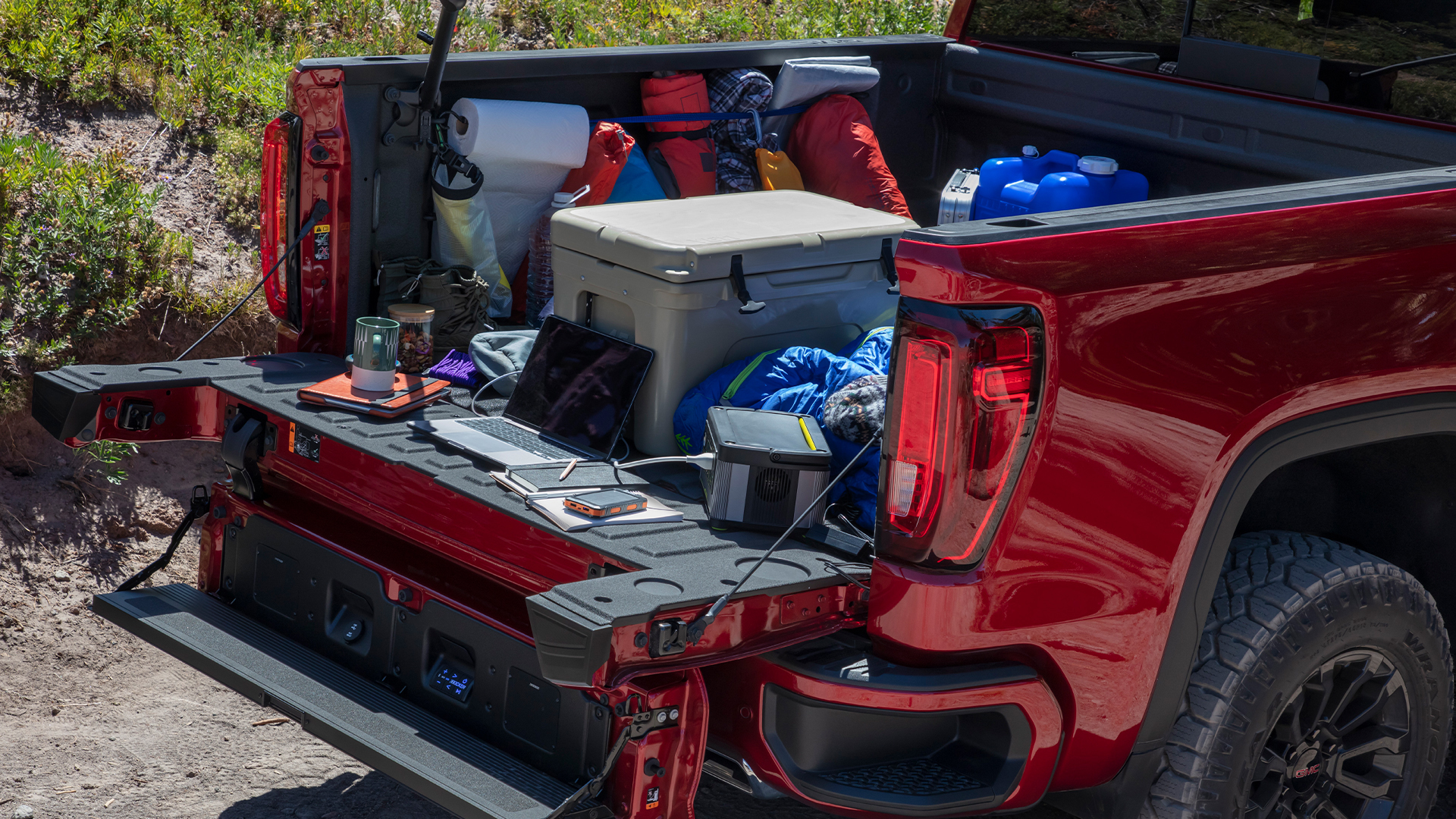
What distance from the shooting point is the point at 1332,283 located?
2428 millimetres

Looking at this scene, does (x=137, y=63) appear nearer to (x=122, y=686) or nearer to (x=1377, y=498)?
(x=122, y=686)

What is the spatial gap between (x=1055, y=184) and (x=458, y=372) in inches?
77.7

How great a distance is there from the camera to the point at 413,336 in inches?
132

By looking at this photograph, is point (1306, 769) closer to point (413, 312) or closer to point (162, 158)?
point (413, 312)

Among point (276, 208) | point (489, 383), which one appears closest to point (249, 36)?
point (276, 208)

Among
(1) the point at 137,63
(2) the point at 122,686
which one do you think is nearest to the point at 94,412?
(2) the point at 122,686

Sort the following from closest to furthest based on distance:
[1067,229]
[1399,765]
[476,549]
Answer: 1. [1067,229]
2. [476,549]
3. [1399,765]

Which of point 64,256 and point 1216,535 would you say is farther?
point 64,256

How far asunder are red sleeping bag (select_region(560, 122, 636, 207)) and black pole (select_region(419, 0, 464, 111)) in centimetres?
55

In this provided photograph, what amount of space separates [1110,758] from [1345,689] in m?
0.64

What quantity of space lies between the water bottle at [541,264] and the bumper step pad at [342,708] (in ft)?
4.11

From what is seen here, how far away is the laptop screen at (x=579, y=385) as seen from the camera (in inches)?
119

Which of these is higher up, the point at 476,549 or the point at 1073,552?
the point at 1073,552

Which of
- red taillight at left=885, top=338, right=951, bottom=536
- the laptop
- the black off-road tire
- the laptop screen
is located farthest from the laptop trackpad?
the black off-road tire
